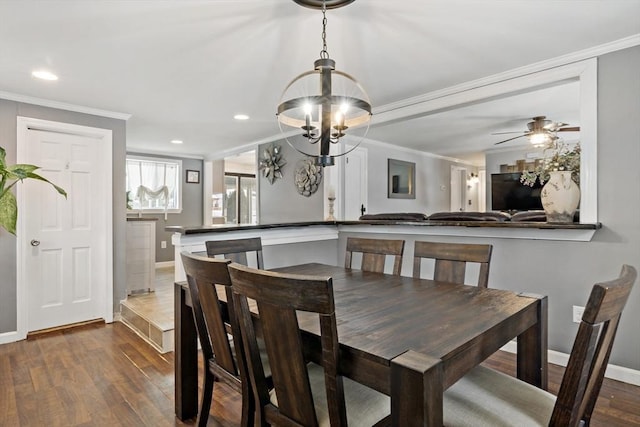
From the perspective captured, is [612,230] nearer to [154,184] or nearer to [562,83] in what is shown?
[562,83]

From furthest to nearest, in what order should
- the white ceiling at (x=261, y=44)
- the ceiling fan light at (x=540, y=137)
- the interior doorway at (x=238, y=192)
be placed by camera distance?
the interior doorway at (x=238, y=192) < the ceiling fan light at (x=540, y=137) < the white ceiling at (x=261, y=44)

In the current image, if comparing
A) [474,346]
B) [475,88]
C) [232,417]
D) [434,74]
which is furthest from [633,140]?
[232,417]

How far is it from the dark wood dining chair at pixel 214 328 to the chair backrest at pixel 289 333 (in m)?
0.15

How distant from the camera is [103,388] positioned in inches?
92.2

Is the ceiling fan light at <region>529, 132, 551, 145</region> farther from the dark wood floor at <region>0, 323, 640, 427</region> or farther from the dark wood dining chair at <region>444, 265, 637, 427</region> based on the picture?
the dark wood dining chair at <region>444, 265, 637, 427</region>

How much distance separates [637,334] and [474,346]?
2.07 m

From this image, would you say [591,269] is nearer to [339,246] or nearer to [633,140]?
[633,140]

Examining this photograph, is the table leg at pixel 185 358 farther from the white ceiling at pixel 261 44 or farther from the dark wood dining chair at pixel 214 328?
the white ceiling at pixel 261 44

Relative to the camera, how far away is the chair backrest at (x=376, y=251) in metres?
2.35

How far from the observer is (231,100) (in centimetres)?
354

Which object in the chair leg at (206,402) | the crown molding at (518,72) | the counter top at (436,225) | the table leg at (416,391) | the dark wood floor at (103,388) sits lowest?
the dark wood floor at (103,388)

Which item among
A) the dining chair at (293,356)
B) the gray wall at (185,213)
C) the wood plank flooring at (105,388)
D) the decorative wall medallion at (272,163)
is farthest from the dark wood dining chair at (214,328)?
the gray wall at (185,213)

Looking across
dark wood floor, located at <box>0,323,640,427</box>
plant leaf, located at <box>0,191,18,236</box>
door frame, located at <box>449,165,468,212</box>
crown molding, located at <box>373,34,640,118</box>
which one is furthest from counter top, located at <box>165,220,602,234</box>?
door frame, located at <box>449,165,468,212</box>

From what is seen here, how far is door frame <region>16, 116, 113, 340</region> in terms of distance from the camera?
3291 mm
